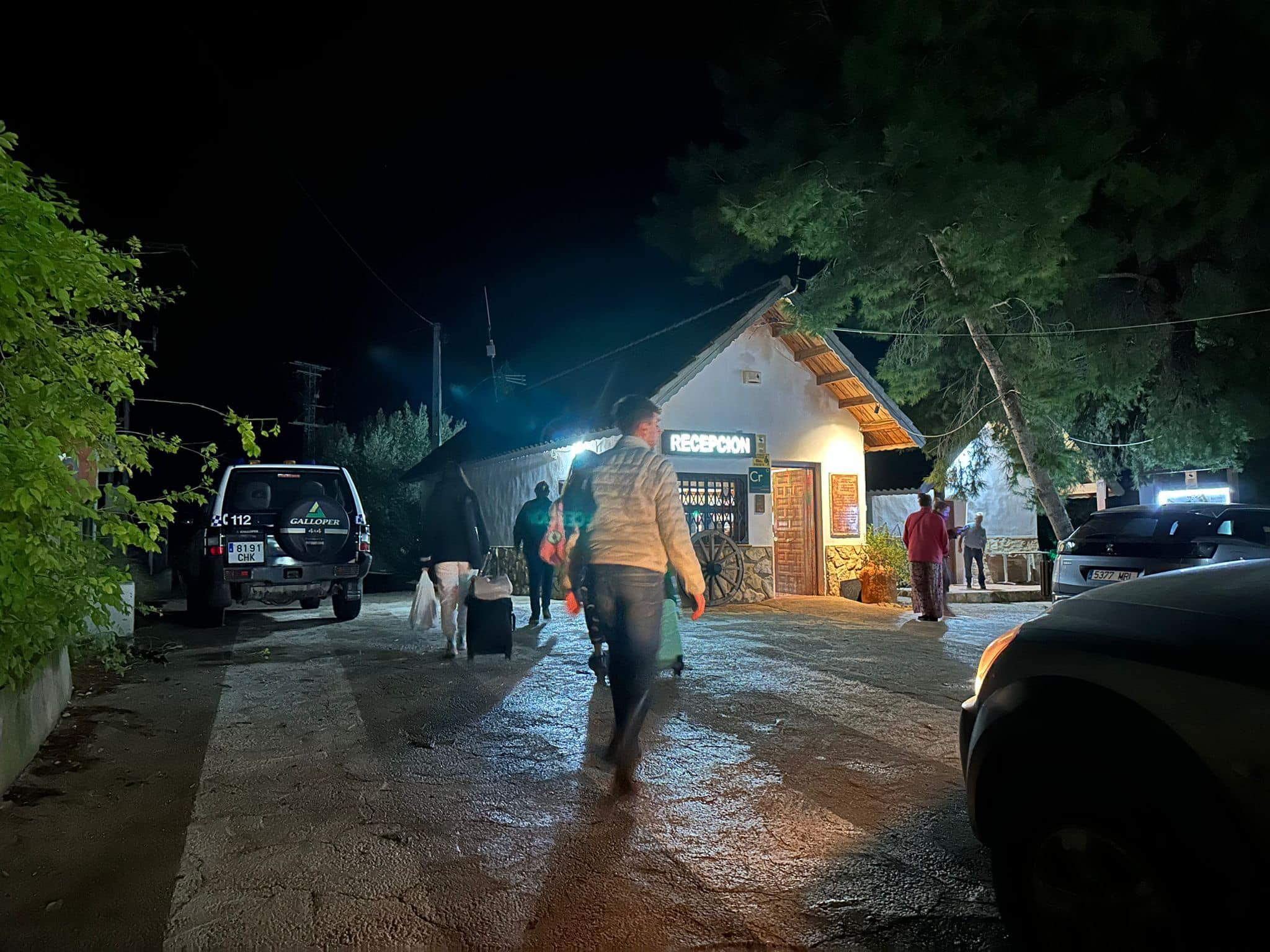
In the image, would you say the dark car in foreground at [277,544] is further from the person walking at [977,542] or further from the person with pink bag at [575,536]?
the person walking at [977,542]

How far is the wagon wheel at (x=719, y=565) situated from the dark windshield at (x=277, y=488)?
5.69 m

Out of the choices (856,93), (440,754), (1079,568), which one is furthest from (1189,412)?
(440,754)

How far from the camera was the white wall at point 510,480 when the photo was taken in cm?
1552

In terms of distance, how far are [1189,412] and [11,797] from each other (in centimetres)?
1803

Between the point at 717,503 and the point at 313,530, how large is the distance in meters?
6.80

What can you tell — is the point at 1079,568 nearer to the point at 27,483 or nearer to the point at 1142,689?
the point at 1142,689

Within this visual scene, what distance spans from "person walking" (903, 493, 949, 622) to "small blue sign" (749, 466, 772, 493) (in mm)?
3404

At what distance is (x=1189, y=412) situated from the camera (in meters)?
15.7

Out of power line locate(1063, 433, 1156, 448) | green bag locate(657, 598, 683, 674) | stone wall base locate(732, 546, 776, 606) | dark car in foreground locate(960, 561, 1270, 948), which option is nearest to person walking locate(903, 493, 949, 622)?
stone wall base locate(732, 546, 776, 606)

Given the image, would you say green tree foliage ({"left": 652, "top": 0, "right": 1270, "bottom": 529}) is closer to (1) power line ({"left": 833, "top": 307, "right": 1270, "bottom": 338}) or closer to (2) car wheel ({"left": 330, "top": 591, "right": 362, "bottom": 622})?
(1) power line ({"left": 833, "top": 307, "right": 1270, "bottom": 338})

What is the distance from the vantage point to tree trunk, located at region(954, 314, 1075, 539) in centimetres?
1370

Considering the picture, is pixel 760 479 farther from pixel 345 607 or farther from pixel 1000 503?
pixel 1000 503

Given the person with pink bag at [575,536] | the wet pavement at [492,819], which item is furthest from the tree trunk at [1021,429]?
the person with pink bag at [575,536]

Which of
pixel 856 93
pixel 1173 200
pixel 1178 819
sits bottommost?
pixel 1178 819
